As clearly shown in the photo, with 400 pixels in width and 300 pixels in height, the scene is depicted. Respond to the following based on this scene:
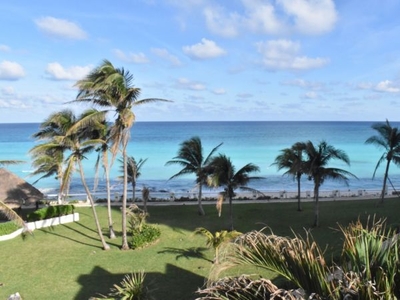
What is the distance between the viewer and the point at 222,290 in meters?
3.49

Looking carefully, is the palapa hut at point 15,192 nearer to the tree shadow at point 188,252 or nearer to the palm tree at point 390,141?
the tree shadow at point 188,252

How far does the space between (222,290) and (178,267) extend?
10.00 metres

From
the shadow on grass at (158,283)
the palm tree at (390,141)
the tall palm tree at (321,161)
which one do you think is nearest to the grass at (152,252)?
the shadow on grass at (158,283)

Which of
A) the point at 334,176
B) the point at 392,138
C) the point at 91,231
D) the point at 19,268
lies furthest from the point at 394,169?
the point at 19,268

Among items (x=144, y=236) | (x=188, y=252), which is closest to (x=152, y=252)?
(x=144, y=236)

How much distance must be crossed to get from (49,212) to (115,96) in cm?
919

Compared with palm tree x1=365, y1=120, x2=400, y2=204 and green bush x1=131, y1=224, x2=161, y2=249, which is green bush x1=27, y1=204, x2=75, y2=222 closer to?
green bush x1=131, y1=224, x2=161, y2=249

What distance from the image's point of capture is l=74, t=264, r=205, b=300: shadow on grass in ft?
35.6

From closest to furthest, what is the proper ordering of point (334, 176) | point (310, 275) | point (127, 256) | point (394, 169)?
point (310, 275), point (127, 256), point (334, 176), point (394, 169)

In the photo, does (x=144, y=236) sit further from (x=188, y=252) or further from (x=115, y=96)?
(x=115, y=96)

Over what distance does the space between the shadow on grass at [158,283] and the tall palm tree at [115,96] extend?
484cm

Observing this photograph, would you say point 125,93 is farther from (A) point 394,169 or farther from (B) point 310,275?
(A) point 394,169

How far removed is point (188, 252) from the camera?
14.5 m

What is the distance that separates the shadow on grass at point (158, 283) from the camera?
10.8 metres
